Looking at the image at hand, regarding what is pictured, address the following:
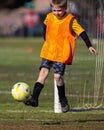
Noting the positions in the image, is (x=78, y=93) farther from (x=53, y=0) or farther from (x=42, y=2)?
(x=42, y=2)

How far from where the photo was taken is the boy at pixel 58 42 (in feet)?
35.9

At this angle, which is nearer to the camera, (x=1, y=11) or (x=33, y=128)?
(x=33, y=128)

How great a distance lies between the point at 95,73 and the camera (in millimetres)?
13172

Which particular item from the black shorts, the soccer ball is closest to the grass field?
the soccer ball

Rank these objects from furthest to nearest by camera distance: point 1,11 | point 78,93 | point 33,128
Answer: point 1,11 → point 78,93 → point 33,128

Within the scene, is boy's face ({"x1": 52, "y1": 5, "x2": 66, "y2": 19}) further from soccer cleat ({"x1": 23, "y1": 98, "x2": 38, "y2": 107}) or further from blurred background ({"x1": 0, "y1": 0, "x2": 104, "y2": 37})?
blurred background ({"x1": 0, "y1": 0, "x2": 104, "y2": 37})

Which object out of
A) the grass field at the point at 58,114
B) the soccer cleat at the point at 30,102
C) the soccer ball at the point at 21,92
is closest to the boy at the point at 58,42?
the soccer cleat at the point at 30,102

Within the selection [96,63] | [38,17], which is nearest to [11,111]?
[96,63]

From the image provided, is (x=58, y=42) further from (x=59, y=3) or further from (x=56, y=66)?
(x=59, y=3)

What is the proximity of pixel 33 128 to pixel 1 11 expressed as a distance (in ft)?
197

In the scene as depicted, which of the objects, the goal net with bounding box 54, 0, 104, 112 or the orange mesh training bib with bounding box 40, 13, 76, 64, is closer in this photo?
the orange mesh training bib with bounding box 40, 13, 76, 64

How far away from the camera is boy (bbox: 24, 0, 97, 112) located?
10930mm

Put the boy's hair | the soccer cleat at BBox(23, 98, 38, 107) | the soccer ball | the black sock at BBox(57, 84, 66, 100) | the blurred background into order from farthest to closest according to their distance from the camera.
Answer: the blurred background, the black sock at BBox(57, 84, 66, 100), the boy's hair, the soccer cleat at BBox(23, 98, 38, 107), the soccer ball

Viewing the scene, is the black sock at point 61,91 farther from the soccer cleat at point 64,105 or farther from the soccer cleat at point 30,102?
the soccer cleat at point 30,102
